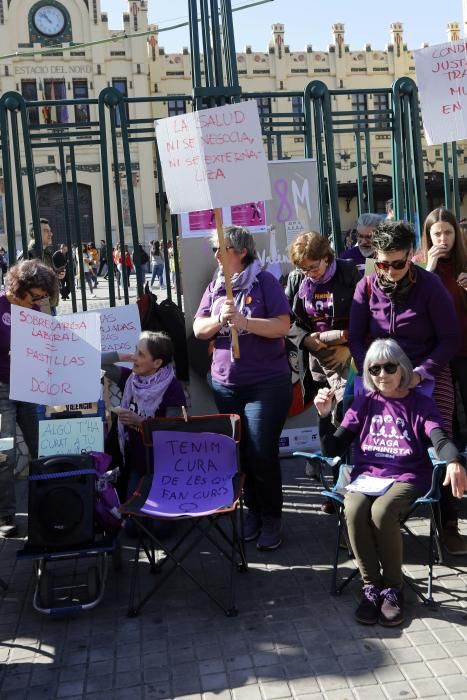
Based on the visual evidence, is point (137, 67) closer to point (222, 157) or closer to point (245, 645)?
point (222, 157)

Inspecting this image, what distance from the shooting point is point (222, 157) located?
3.87 m

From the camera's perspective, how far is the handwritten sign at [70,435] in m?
3.81

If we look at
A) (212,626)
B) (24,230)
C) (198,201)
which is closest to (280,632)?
(212,626)

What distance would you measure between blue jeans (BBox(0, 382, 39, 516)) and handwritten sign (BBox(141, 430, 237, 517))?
1.01 m

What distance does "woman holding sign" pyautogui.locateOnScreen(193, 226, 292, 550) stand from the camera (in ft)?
13.0

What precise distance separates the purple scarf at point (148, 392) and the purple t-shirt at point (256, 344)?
360 millimetres

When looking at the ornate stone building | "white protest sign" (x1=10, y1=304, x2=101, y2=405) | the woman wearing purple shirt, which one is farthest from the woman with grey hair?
the ornate stone building

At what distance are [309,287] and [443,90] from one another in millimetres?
1866

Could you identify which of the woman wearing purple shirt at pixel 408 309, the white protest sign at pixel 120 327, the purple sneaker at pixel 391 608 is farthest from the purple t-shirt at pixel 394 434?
the white protest sign at pixel 120 327

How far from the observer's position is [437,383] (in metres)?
3.99

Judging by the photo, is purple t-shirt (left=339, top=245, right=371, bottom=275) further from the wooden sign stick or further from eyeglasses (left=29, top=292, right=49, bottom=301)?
eyeglasses (left=29, top=292, right=49, bottom=301)

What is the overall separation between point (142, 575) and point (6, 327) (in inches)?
67.3

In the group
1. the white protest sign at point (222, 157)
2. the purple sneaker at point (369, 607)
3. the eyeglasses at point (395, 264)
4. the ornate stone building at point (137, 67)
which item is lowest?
the purple sneaker at point (369, 607)

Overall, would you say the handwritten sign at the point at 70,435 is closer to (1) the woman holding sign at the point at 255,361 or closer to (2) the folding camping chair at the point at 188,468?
A: (2) the folding camping chair at the point at 188,468
